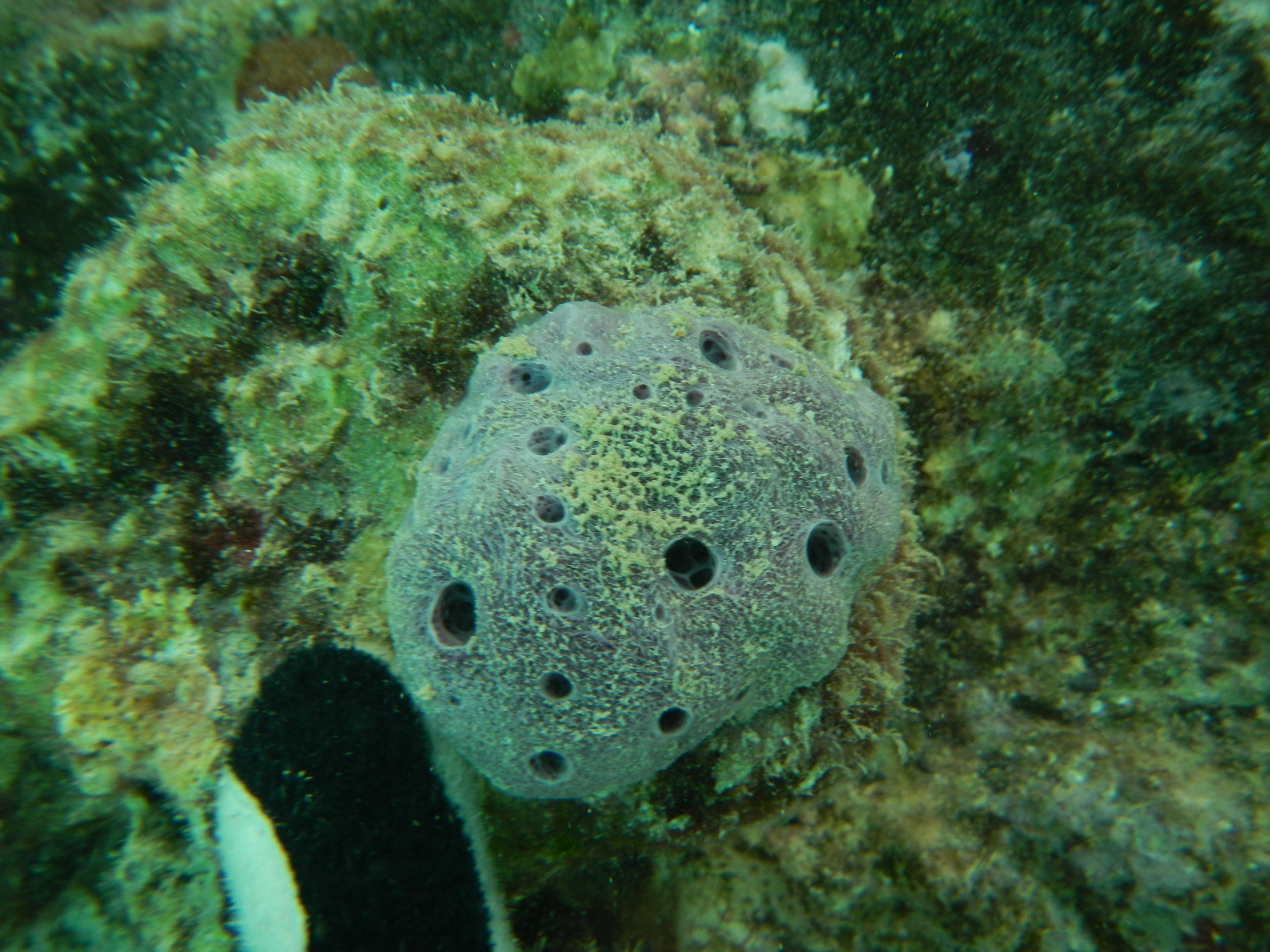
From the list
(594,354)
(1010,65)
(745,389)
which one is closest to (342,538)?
(594,354)

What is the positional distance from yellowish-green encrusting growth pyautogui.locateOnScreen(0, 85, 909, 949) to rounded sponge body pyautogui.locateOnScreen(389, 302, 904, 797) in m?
0.35

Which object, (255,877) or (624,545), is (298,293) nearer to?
(624,545)

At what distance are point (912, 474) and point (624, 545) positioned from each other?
1626 millimetres

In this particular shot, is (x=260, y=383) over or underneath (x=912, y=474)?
over

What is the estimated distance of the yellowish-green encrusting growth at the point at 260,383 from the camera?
230 cm

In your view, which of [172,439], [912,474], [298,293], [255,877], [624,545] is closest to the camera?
[624,545]

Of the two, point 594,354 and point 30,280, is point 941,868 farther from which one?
point 30,280

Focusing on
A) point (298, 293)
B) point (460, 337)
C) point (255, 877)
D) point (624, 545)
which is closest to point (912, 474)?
point (624, 545)

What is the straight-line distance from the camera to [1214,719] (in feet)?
7.29

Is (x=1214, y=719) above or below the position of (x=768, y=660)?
below

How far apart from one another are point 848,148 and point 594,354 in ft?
6.04

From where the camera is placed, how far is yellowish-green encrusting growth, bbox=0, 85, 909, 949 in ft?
7.55

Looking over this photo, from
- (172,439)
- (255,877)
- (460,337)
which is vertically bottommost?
(255,877)

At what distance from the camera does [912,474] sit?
2723 millimetres
